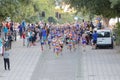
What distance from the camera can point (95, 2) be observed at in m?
35.3

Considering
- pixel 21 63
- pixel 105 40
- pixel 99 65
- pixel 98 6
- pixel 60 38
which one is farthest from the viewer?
pixel 105 40

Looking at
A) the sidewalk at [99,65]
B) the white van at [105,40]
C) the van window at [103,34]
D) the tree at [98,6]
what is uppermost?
the tree at [98,6]

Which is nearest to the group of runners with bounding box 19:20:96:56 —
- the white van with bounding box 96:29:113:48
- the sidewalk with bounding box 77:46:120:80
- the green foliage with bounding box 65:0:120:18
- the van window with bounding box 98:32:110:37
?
the white van with bounding box 96:29:113:48

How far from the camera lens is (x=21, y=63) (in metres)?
28.4

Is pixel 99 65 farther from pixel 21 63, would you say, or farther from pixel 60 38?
pixel 60 38

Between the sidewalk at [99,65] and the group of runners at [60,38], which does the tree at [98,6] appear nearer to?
the group of runners at [60,38]

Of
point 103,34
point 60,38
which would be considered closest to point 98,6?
point 103,34

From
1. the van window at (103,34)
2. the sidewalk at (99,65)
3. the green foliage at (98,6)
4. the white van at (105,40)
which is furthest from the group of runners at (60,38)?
the green foliage at (98,6)

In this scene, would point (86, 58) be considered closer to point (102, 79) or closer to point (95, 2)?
point (95, 2)

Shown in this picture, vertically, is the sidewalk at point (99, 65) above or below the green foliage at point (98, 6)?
below

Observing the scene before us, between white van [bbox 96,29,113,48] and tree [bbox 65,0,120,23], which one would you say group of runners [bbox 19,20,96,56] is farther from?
tree [bbox 65,0,120,23]

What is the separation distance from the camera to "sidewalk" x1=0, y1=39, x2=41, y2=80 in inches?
919

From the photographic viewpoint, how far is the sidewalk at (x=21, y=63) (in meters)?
23.3

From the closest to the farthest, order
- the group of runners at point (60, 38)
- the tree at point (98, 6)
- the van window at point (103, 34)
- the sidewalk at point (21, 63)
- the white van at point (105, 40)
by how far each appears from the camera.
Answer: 1. the sidewalk at point (21, 63)
2. the group of runners at point (60, 38)
3. the tree at point (98, 6)
4. the white van at point (105, 40)
5. the van window at point (103, 34)
